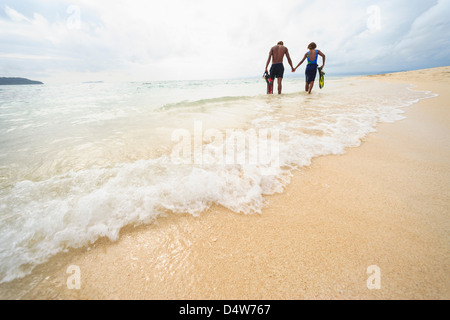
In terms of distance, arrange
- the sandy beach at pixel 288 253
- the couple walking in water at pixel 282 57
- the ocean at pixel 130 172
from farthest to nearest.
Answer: the couple walking in water at pixel 282 57 → the ocean at pixel 130 172 → the sandy beach at pixel 288 253

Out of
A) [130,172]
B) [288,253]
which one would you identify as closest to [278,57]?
[130,172]

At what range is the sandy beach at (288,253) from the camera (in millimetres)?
928

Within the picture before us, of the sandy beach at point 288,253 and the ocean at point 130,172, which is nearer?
the sandy beach at point 288,253

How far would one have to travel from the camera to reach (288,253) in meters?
1.11

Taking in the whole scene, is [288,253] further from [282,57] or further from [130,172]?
[282,57]

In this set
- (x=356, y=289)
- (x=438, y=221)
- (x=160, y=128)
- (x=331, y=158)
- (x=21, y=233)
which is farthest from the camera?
(x=160, y=128)

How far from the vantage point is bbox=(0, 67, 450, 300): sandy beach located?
0.93 meters

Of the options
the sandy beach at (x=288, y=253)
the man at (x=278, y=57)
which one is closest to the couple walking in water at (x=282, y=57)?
the man at (x=278, y=57)

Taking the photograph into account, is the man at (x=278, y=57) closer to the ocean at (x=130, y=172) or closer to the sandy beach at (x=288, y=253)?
the ocean at (x=130, y=172)

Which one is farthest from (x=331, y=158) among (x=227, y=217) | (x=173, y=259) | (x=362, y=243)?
(x=173, y=259)

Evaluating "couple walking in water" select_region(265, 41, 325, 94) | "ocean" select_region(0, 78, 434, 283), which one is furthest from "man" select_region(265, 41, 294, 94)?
"ocean" select_region(0, 78, 434, 283)

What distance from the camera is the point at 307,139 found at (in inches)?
107

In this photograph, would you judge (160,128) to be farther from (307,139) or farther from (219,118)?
(307,139)

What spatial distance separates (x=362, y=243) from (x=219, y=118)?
3.58 meters
